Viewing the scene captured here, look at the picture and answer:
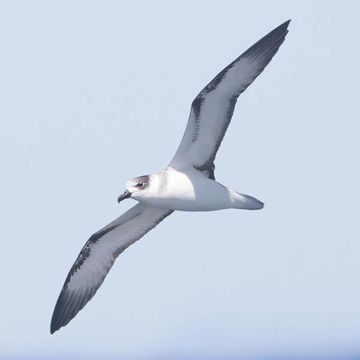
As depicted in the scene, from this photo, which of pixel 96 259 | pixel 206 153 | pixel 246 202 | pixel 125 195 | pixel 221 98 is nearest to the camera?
pixel 221 98

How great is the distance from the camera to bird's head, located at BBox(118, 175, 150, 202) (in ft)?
87.6

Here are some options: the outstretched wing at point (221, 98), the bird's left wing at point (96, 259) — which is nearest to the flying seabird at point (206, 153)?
the outstretched wing at point (221, 98)

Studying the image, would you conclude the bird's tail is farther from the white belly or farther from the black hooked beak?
the black hooked beak

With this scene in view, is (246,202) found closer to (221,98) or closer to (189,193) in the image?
(189,193)

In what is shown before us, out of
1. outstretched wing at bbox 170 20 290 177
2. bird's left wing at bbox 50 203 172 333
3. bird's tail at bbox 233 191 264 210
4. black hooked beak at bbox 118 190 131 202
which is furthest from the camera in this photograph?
bird's left wing at bbox 50 203 172 333

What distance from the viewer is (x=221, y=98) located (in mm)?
26531

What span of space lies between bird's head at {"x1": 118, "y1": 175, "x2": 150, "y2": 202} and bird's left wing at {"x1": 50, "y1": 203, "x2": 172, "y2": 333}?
87.3 inches

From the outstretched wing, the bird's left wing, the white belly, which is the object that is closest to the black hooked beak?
the white belly

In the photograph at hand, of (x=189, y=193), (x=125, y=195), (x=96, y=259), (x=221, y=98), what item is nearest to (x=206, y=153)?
(x=189, y=193)

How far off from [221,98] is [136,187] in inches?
106

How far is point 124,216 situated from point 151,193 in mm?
2246

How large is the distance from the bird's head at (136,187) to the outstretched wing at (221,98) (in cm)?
87

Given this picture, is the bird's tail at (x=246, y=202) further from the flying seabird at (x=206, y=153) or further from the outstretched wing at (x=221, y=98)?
the outstretched wing at (x=221, y=98)

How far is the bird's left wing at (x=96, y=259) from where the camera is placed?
95.3 feet
